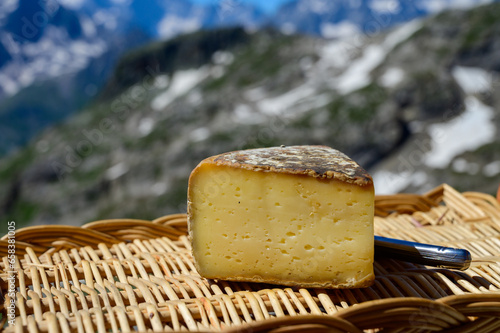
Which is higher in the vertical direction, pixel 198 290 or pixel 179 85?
pixel 179 85

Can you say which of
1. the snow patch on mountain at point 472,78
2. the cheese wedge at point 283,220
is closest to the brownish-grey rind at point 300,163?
the cheese wedge at point 283,220

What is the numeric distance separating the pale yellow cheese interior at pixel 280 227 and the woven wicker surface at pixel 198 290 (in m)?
0.07

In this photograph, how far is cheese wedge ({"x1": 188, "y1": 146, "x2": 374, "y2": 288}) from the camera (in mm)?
1597

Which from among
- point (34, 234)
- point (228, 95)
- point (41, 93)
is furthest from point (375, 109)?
point (41, 93)

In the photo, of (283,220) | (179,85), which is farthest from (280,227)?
(179,85)

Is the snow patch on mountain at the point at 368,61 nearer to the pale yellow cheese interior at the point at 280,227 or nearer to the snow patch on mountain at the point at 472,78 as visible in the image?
the snow patch on mountain at the point at 472,78

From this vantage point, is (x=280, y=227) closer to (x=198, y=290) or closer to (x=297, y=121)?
(x=198, y=290)

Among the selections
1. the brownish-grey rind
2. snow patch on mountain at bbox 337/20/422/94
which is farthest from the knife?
snow patch on mountain at bbox 337/20/422/94

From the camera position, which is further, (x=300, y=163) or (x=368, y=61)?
(x=368, y=61)

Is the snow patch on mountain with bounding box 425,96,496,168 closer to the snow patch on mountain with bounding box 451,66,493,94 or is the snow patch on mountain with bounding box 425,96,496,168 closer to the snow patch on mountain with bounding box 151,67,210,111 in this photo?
the snow patch on mountain with bounding box 451,66,493,94

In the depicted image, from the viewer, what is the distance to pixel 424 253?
1749mm

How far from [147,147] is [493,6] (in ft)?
102

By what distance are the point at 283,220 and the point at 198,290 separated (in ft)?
1.34

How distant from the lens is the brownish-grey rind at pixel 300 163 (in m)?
1.58
